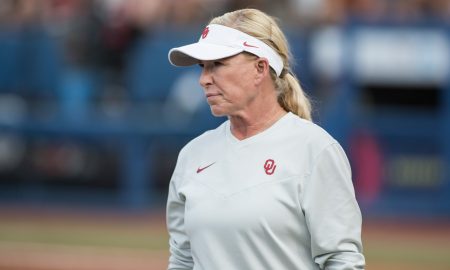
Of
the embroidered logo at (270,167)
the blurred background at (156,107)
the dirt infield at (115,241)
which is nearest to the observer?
the embroidered logo at (270,167)

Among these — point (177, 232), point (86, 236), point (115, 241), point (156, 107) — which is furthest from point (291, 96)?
point (156, 107)

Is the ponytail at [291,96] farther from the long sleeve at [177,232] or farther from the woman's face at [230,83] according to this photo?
the long sleeve at [177,232]

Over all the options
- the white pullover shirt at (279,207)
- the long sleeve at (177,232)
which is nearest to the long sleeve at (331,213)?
the white pullover shirt at (279,207)

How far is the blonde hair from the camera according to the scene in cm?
388

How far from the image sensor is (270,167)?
3.76 m

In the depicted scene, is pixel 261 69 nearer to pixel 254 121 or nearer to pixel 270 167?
pixel 254 121

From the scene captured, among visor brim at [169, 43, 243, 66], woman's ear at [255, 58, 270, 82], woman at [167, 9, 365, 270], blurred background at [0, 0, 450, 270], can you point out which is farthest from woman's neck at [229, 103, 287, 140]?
blurred background at [0, 0, 450, 270]

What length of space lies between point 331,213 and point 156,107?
10356 mm

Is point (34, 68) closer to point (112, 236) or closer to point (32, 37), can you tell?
point (32, 37)

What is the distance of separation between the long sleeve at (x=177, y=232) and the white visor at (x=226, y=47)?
→ 47cm

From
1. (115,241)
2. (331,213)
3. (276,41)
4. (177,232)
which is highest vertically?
(115,241)

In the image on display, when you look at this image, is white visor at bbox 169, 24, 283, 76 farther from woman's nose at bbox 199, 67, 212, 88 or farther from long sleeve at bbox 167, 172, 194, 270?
long sleeve at bbox 167, 172, 194, 270

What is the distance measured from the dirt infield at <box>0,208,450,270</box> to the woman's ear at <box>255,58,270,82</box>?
20.4 feet

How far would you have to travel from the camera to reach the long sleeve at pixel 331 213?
3648 millimetres
